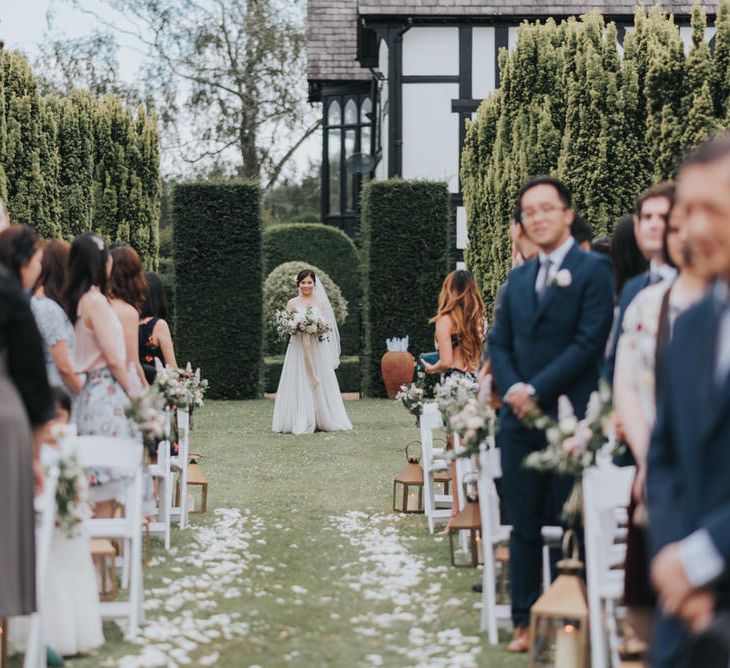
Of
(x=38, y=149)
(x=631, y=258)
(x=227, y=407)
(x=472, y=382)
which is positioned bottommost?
(x=227, y=407)

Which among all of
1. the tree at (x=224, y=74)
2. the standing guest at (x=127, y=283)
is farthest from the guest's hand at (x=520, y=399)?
the tree at (x=224, y=74)

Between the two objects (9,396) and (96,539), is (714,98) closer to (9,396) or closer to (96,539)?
(96,539)

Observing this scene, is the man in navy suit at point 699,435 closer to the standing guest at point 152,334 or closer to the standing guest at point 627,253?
the standing guest at point 627,253

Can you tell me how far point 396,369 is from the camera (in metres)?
22.9

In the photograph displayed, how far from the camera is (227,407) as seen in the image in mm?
21203

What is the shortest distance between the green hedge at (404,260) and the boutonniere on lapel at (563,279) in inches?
690

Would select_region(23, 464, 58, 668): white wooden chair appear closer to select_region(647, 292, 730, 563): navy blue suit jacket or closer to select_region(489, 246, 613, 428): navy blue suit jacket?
select_region(489, 246, 613, 428): navy blue suit jacket

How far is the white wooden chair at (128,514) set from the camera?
6.37 meters

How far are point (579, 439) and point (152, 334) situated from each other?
5.75 m

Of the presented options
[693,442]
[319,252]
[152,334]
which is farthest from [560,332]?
[319,252]

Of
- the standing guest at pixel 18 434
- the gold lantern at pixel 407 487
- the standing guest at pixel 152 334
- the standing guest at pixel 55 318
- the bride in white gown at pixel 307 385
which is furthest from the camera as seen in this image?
the bride in white gown at pixel 307 385

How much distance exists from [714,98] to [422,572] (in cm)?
723

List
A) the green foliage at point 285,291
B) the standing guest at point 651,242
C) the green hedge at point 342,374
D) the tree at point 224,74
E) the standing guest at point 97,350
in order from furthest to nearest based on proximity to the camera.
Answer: the tree at point 224,74
the green foliage at point 285,291
the green hedge at point 342,374
the standing guest at point 97,350
the standing guest at point 651,242

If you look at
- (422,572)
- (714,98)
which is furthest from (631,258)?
(714,98)
